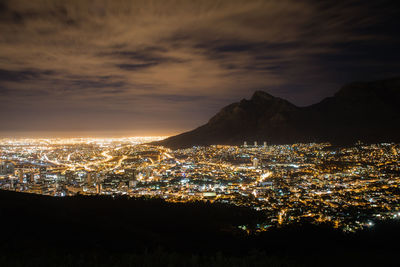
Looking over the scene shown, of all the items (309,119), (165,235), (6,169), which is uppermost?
(309,119)

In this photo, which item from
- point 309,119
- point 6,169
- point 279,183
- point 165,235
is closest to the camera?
point 165,235

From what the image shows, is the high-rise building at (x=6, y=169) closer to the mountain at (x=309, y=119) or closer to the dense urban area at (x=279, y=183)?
the dense urban area at (x=279, y=183)

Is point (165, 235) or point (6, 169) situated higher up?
point (6, 169)

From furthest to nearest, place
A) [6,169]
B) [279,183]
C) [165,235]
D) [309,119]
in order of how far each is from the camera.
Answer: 1. [309,119]
2. [6,169]
3. [279,183]
4. [165,235]

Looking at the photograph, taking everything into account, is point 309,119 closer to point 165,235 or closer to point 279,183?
point 279,183

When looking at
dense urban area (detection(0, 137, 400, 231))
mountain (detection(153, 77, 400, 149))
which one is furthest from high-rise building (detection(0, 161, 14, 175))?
mountain (detection(153, 77, 400, 149))

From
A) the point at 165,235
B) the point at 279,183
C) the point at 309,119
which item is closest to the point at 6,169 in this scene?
the point at 165,235

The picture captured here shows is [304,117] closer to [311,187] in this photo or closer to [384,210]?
[311,187]

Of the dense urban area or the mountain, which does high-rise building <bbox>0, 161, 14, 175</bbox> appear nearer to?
the dense urban area

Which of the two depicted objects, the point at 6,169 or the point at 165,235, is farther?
the point at 6,169
